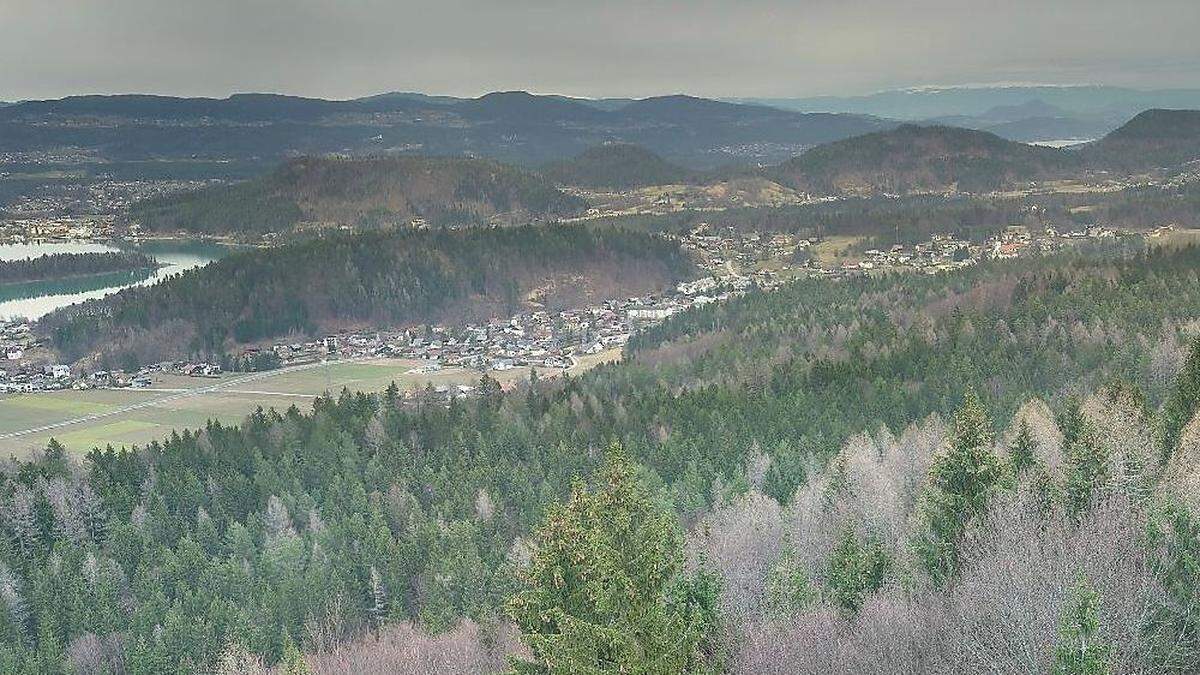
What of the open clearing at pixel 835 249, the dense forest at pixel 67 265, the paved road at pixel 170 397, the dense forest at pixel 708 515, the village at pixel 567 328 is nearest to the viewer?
the dense forest at pixel 708 515

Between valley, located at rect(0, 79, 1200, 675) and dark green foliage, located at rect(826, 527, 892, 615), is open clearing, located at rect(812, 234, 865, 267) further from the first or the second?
dark green foliage, located at rect(826, 527, 892, 615)

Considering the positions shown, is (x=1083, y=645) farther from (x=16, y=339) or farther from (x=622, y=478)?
(x=16, y=339)

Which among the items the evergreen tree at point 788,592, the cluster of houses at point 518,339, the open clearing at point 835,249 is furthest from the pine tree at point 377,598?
the open clearing at point 835,249

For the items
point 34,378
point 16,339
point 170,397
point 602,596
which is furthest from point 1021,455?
point 16,339

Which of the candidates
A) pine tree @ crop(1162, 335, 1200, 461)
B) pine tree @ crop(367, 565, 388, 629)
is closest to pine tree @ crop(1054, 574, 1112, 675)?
pine tree @ crop(1162, 335, 1200, 461)

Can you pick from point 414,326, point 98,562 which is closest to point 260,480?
point 98,562

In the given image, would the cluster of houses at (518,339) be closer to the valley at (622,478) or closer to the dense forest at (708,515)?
the valley at (622,478)

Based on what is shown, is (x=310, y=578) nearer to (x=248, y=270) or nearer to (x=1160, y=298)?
(x=1160, y=298)
